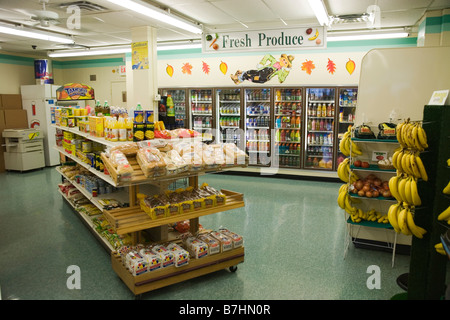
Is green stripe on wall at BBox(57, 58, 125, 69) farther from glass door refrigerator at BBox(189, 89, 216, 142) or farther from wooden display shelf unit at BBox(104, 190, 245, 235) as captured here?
wooden display shelf unit at BBox(104, 190, 245, 235)

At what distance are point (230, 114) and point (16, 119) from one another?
616cm

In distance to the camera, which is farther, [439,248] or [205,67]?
[205,67]

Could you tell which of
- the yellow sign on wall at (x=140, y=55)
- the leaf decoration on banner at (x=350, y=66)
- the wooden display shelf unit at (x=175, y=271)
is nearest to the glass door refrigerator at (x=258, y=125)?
the leaf decoration on banner at (x=350, y=66)

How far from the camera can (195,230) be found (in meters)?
4.32

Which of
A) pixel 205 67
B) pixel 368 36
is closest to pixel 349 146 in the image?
pixel 368 36

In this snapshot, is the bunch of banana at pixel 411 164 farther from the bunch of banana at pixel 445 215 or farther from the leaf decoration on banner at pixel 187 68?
the leaf decoration on banner at pixel 187 68

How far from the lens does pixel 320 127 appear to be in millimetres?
8312

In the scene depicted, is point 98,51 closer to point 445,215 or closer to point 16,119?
point 16,119

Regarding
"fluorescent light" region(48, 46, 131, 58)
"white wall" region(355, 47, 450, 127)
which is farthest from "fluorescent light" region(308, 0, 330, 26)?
"fluorescent light" region(48, 46, 131, 58)

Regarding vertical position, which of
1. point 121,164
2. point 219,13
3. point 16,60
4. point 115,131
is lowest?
point 121,164

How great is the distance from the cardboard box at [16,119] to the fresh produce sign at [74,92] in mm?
1344

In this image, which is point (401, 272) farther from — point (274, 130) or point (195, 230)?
point (274, 130)

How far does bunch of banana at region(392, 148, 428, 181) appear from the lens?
3.02 metres
